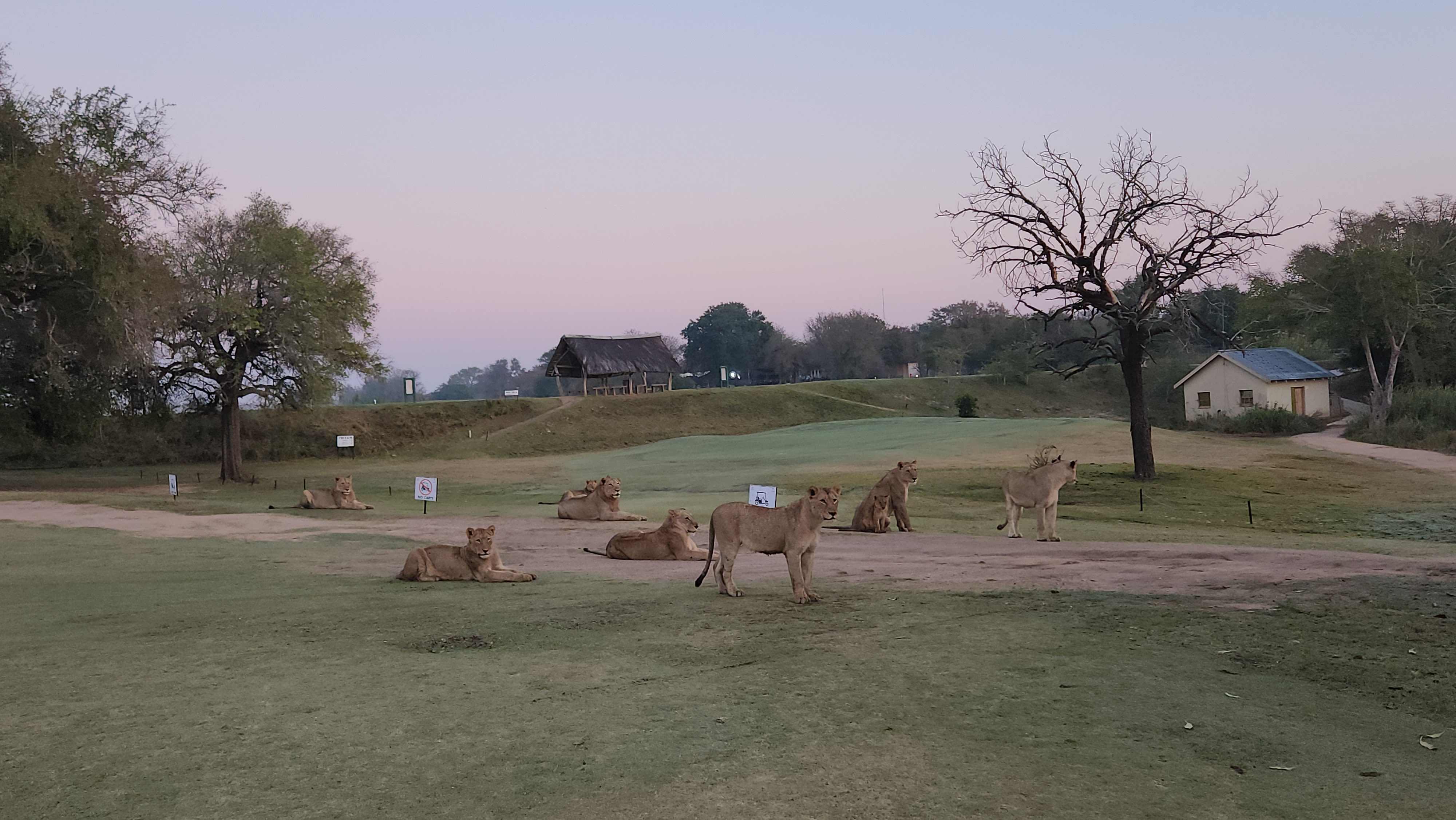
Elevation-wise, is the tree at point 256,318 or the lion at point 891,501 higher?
the tree at point 256,318

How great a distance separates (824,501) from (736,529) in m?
1.07

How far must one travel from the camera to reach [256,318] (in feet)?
127

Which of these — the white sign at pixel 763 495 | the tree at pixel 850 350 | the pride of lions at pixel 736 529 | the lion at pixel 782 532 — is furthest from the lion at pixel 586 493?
the tree at pixel 850 350

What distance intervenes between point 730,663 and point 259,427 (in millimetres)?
53647

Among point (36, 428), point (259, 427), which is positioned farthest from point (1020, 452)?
point (259, 427)

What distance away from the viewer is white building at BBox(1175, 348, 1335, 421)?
60.6 metres

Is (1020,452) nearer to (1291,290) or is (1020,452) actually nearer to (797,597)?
(797,597)

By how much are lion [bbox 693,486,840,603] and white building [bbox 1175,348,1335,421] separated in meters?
55.8

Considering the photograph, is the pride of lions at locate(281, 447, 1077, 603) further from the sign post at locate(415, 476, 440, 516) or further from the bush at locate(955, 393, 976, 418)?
the bush at locate(955, 393, 976, 418)

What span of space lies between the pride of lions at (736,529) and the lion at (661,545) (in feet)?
0.04

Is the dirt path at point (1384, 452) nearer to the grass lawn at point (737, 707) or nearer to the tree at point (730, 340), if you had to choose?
the grass lawn at point (737, 707)

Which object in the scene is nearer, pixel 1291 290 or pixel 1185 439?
pixel 1185 439

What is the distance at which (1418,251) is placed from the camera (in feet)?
193

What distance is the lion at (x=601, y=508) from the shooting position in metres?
21.2
